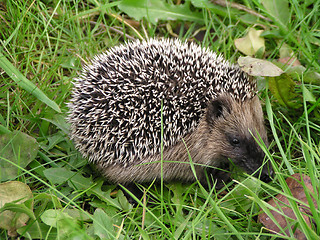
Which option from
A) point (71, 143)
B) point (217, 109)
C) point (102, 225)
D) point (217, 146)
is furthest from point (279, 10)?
point (102, 225)

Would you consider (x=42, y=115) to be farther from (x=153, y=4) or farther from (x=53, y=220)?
(x=153, y=4)

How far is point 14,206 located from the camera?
346 centimetres

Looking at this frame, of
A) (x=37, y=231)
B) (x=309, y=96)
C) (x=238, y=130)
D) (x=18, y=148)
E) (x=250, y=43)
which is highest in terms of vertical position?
(x=250, y=43)

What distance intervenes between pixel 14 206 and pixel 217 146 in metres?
2.22

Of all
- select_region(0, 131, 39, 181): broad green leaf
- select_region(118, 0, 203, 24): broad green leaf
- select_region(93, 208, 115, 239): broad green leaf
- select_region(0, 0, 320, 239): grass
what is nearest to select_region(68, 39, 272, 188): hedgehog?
select_region(0, 0, 320, 239): grass

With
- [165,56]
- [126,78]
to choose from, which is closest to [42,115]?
[126,78]

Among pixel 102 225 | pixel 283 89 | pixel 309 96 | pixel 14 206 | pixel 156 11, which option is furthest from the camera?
pixel 156 11

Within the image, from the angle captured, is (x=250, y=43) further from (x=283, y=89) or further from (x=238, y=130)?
(x=238, y=130)

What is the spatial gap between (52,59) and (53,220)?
261 centimetres

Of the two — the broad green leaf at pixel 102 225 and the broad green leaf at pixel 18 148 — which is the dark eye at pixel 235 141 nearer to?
the broad green leaf at pixel 102 225

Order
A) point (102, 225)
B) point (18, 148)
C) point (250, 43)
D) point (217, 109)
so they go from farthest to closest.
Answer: point (250, 43)
point (18, 148)
point (217, 109)
point (102, 225)

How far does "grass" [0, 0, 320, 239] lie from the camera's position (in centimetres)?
363

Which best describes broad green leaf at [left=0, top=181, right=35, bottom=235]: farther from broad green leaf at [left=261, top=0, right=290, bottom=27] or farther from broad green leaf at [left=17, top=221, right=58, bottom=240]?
broad green leaf at [left=261, top=0, right=290, bottom=27]

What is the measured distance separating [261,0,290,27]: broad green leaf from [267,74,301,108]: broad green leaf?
138cm
